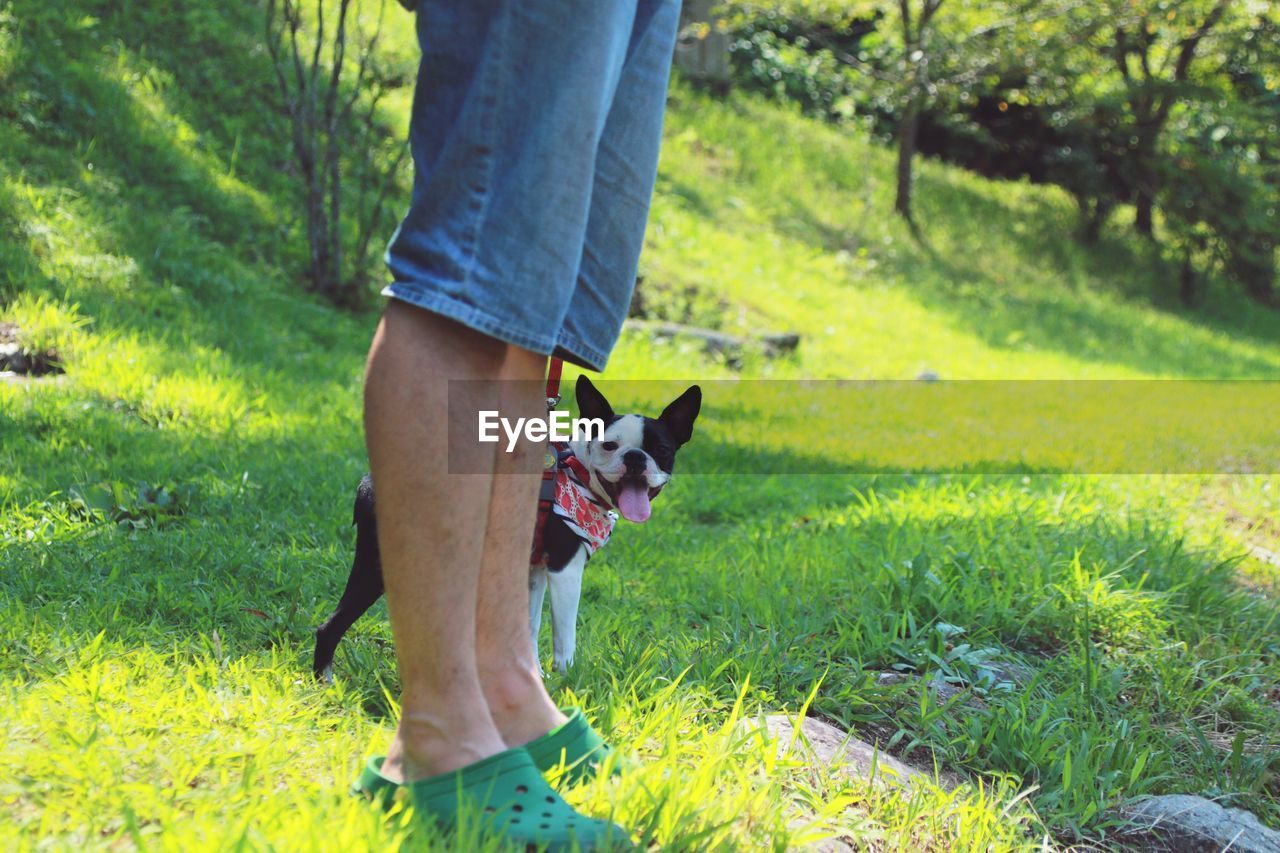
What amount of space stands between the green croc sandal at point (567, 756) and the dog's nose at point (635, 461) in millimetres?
940

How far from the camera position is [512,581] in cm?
187

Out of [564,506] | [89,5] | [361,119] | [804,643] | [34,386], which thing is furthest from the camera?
[361,119]

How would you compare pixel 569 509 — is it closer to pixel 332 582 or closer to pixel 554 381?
pixel 554 381

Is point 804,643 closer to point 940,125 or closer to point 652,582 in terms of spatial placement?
point 652,582

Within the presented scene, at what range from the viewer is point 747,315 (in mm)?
9531

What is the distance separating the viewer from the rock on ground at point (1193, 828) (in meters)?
2.35

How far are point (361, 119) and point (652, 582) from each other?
6540 millimetres

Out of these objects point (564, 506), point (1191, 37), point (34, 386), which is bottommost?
point (34, 386)

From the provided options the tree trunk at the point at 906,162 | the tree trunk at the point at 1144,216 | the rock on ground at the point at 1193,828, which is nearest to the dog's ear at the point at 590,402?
the rock on ground at the point at 1193,828

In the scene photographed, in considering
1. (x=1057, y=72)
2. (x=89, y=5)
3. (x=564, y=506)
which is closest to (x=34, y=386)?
(x=564, y=506)

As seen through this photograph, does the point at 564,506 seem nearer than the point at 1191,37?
Yes

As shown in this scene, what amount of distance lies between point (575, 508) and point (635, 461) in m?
0.24

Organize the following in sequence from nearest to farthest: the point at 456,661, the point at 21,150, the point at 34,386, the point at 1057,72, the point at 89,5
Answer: the point at 456,661
the point at 34,386
the point at 21,150
the point at 89,5
the point at 1057,72

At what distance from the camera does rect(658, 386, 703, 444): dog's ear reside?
291cm
